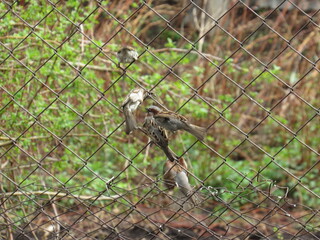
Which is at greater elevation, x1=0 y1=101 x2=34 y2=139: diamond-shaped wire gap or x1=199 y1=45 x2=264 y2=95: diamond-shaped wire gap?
x1=0 y1=101 x2=34 y2=139: diamond-shaped wire gap

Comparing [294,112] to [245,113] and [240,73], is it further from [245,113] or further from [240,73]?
[240,73]

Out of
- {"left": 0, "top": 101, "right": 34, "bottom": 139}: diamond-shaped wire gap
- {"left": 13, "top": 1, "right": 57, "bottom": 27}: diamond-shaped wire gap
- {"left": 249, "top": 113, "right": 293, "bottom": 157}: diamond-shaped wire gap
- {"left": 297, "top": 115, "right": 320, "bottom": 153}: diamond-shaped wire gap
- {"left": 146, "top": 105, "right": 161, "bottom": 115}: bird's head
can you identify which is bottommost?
{"left": 249, "top": 113, "right": 293, "bottom": 157}: diamond-shaped wire gap

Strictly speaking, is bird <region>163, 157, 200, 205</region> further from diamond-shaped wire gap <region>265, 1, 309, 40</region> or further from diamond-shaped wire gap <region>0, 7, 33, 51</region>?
diamond-shaped wire gap <region>265, 1, 309, 40</region>

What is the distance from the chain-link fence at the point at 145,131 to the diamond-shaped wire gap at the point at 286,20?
27 mm

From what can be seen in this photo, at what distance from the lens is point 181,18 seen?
7.34 meters

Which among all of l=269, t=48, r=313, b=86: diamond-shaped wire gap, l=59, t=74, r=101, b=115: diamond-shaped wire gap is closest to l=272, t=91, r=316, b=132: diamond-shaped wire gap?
l=269, t=48, r=313, b=86: diamond-shaped wire gap

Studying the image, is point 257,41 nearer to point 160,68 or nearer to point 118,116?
point 160,68

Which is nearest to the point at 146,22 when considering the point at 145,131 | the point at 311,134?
the point at 311,134

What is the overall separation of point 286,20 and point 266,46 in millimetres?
349

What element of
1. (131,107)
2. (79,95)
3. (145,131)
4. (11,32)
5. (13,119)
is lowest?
(79,95)

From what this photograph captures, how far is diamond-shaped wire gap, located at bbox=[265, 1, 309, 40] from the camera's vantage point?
22.3ft

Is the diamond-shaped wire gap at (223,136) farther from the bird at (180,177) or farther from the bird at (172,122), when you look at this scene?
the bird at (172,122)

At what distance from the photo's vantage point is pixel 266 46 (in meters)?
7.13

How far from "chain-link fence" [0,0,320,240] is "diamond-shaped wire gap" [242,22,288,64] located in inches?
1.1
